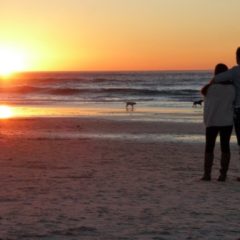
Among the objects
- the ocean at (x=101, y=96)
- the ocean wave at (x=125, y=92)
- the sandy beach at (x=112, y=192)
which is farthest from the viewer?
the ocean wave at (x=125, y=92)

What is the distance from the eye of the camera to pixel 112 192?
296 inches

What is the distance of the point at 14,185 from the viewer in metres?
7.95

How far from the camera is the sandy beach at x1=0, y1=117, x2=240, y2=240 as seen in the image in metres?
5.61

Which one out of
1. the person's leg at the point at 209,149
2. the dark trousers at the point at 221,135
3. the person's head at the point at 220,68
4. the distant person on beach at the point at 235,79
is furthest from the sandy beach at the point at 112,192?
the person's head at the point at 220,68

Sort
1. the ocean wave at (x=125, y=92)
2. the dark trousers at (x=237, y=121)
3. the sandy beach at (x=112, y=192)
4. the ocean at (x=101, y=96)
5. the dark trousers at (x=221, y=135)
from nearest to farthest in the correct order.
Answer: the sandy beach at (x=112, y=192)
the dark trousers at (x=237, y=121)
the dark trousers at (x=221, y=135)
the ocean at (x=101, y=96)
the ocean wave at (x=125, y=92)

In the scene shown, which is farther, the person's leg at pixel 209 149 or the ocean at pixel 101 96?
the ocean at pixel 101 96

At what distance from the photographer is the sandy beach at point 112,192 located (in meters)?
5.61

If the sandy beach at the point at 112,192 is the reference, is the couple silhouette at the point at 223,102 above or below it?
above

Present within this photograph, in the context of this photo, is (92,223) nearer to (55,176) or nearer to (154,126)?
(55,176)

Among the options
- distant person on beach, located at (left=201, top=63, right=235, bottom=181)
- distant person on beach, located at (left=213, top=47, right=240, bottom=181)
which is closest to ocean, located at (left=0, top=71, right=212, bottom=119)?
distant person on beach, located at (left=201, top=63, right=235, bottom=181)

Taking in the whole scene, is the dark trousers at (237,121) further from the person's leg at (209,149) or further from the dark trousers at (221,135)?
the person's leg at (209,149)

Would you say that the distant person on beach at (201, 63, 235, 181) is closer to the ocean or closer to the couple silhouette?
the couple silhouette

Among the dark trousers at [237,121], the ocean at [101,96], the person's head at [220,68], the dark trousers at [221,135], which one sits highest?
the person's head at [220,68]

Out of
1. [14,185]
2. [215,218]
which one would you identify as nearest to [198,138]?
[14,185]
